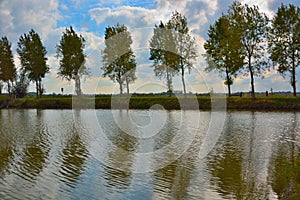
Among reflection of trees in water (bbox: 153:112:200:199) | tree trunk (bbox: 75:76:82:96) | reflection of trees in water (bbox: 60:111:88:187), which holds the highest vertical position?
tree trunk (bbox: 75:76:82:96)

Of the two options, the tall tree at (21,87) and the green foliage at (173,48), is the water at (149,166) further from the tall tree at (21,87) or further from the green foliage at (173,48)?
the tall tree at (21,87)

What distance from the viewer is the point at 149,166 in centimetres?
1255

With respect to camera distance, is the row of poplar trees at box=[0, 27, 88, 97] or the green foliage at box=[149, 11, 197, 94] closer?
the green foliage at box=[149, 11, 197, 94]

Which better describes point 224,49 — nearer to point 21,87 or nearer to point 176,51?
point 176,51

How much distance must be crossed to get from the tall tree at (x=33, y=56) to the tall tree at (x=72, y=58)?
15.8ft

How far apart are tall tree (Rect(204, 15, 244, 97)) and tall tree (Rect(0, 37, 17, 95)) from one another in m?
36.2

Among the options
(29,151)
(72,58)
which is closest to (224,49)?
(72,58)

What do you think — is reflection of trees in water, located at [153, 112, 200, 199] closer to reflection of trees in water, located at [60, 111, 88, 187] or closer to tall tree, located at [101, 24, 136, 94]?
reflection of trees in water, located at [60, 111, 88, 187]

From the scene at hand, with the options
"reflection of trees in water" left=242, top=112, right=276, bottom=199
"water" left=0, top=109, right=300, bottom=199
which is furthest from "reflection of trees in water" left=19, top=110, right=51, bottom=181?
"reflection of trees in water" left=242, top=112, right=276, bottom=199

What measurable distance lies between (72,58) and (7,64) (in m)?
12.7

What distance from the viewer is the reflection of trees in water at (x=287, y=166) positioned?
9.21 meters

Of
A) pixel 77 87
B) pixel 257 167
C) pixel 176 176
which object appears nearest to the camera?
pixel 176 176

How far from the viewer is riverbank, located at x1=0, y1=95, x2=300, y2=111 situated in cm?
4219

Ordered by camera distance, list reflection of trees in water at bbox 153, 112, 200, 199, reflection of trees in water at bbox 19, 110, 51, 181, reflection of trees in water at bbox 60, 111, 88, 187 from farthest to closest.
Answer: reflection of trees in water at bbox 19, 110, 51, 181
reflection of trees in water at bbox 60, 111, 88, 187
reflection of trees in water at bbox 153, 112, 200, 199
